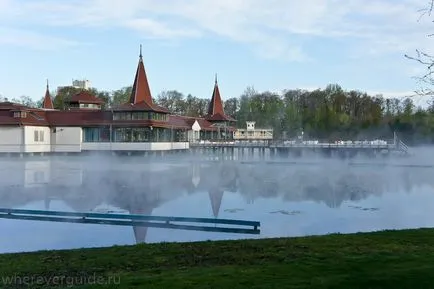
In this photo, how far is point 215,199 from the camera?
64.7 ft

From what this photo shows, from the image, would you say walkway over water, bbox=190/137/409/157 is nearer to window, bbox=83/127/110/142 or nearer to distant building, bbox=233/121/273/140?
window, bbox=83/127/110/142

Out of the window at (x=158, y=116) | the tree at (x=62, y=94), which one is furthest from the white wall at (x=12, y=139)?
the tree at (x=62, y=94)

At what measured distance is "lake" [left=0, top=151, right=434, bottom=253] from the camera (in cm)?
1255

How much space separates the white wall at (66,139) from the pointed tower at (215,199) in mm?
30312

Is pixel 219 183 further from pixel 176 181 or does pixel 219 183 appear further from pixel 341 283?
pixel 341 283

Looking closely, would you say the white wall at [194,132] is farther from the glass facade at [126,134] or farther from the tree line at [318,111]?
the tree line at [318,111]

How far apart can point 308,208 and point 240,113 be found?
72.0 m

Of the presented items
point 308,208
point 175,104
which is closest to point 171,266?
point 308,208

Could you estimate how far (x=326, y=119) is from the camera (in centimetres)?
7075

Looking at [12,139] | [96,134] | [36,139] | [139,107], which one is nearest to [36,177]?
[12,139]

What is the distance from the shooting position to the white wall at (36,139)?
150 ft

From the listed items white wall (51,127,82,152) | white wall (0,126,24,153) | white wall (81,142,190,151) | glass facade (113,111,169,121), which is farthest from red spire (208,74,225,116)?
white wall (0,126,24,153)

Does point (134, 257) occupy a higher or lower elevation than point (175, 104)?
lower

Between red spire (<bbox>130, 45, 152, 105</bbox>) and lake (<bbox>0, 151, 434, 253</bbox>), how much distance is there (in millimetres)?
21702
